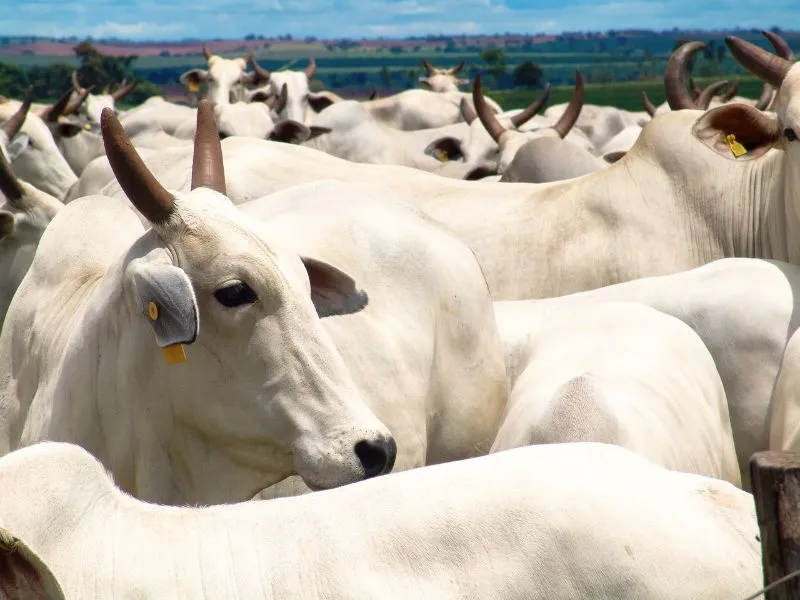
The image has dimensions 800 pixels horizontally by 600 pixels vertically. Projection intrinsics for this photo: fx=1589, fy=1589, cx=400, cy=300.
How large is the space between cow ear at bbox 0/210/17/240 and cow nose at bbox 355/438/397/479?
3.07 meters

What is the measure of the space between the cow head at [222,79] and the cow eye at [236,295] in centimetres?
1325

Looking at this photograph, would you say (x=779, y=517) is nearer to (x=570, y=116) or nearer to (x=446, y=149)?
(x=570, y=116)

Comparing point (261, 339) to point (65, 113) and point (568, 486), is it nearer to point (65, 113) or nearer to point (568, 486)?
point (568, 486)

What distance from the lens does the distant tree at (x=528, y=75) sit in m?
45.7

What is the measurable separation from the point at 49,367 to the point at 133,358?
0.48 m

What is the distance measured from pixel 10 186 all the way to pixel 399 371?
252cm

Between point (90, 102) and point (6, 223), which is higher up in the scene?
point (6, 223)

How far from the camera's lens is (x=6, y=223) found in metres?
6.43

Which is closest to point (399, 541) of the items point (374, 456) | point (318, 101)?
point (374, 456)

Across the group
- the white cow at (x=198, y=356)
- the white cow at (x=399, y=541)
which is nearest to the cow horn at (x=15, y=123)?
the white cow at (x=198, y=356)

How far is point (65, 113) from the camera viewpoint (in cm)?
1675

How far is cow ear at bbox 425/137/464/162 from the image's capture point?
40.7 ft

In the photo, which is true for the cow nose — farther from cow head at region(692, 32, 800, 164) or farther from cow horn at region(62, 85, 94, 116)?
cow horn at region(62, 85, 94, 116)

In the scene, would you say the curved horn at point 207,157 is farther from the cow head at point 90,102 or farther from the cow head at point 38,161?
the cow head at point 90,102
